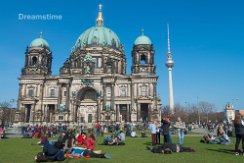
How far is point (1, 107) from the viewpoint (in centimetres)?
8438

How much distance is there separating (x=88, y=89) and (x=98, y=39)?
52.8ft

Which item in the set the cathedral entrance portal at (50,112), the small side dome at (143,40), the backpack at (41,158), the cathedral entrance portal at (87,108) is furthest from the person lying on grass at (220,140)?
the cathedral entrance portal at (50,112)

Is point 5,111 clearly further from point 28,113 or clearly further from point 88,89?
point 88,89

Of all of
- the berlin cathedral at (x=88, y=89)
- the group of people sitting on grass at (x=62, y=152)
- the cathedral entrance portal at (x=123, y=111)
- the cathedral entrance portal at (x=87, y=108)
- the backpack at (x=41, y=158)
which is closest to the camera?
the backpack at (x=41, y=158)

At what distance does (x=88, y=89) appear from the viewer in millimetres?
59938

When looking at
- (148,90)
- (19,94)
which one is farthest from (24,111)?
(148,90)

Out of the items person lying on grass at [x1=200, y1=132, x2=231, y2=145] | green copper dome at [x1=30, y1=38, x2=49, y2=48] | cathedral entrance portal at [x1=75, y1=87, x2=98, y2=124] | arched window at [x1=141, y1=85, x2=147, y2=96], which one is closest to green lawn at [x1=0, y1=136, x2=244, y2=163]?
person lying on grass at [x1=200, y1=132, x2=231, y2=145]

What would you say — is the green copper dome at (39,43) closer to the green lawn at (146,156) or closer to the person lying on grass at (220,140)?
the green lawn at (146,156)

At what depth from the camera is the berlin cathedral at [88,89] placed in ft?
182

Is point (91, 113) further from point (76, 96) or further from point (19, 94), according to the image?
point (19, 94)

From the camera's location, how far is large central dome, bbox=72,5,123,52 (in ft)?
223

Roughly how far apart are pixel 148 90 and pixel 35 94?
2653 centimetres

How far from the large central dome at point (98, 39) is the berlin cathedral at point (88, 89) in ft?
11.9

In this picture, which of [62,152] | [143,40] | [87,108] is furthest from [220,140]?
[143,40]
